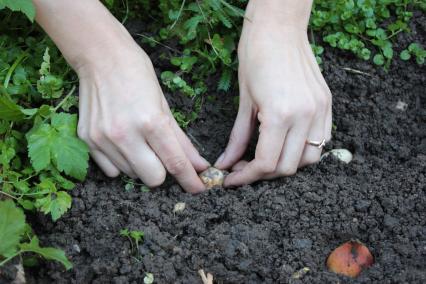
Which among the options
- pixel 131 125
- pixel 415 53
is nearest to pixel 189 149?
pixel 131 125

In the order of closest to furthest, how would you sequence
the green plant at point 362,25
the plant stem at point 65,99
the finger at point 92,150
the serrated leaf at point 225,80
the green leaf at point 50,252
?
the green leaf at point 50,252, the finger at point 92,150, the plant stem at point 65,99, the serrated leaf at point 225,80, the green plant at point 362,25

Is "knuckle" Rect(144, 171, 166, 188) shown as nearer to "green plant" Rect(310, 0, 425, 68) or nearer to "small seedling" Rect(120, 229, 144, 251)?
"small seedling" Rect(120, 229, 144, 251)

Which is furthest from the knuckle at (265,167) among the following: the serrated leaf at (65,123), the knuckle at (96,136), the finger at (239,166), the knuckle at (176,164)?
the serrated leaf at (65,123)

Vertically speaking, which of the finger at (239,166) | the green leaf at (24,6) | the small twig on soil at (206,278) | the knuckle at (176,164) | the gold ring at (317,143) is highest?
the green leaf at (24,6)

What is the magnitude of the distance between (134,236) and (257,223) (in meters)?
0.39

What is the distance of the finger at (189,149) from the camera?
2320 mm

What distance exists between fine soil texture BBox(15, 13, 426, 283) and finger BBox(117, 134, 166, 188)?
64 mm

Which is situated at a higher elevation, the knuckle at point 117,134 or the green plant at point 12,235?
the knuckle at point 117,134

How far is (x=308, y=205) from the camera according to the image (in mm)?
2258

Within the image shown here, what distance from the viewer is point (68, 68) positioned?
254cm

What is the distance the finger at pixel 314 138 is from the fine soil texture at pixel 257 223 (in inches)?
2.2

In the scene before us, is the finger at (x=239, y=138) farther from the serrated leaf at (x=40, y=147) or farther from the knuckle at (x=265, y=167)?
the serrated leaf at (x=40, y=147)

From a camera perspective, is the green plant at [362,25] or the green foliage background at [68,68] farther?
the green plant at [362,25]

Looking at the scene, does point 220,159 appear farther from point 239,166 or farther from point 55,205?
point 55,205
